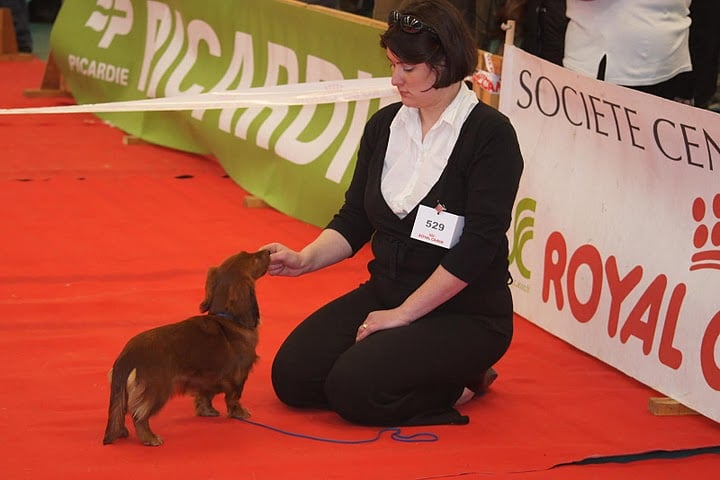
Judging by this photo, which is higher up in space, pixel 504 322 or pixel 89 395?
pixel 504 322

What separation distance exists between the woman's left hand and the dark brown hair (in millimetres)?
710

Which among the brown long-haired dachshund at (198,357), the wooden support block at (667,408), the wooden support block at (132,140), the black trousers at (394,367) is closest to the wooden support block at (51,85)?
the wooden support block at (132,140)

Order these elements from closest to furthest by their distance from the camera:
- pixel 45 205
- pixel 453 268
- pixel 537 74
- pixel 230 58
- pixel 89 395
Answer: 1. pixel 453 268
2. pixel 89 395
3. pixel 537 74
4. pixel 45 205
5. pixel 230 58

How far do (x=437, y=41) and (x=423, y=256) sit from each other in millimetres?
655

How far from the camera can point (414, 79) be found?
360cm

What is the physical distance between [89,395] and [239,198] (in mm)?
3025

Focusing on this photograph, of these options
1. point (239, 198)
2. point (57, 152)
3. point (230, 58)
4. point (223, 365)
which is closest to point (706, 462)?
point (223, 365)

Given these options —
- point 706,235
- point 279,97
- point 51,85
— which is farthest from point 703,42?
point 51,85

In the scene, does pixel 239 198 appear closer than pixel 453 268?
No

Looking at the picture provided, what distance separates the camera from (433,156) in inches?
147

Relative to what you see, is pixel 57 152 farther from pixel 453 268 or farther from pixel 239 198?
pixel 453 268

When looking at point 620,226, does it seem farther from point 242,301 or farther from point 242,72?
point 242,72

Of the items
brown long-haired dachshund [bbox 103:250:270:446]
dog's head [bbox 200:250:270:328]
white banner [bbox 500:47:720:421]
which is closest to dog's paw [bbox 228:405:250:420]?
brown long-haired dachshund [bbox 103:250:270:446]

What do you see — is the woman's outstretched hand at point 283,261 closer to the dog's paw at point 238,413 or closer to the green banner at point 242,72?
the dog's paw at point 238,413
